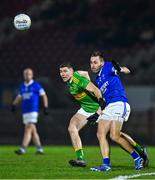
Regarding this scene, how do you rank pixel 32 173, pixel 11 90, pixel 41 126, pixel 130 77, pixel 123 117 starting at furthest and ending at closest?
1. pixel 130 77
2. pixel 11 90
3. pixel 41 126
4. pixel 123 117
5. pixel 32 173

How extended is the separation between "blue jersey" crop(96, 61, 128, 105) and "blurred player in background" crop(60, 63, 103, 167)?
27 cm

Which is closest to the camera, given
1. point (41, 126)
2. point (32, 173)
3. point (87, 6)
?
point (32, 173)

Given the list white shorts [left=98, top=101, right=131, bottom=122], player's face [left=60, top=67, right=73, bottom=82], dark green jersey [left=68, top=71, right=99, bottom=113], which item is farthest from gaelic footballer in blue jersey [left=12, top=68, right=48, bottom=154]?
white shorts [left=98, top=101, right=131, bottom=122]

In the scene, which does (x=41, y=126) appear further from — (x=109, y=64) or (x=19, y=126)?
(x=109, y=64)

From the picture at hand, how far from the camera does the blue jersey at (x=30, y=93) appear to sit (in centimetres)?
1817

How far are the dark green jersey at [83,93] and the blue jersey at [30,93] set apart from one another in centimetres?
557

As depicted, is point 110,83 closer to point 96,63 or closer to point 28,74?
point 96,63

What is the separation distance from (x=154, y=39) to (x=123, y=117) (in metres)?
19.1

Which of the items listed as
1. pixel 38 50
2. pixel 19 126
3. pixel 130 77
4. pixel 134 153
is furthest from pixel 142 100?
pixel 134 153

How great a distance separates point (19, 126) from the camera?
23750 millimetres

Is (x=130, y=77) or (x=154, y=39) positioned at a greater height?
(x=154, y=39)

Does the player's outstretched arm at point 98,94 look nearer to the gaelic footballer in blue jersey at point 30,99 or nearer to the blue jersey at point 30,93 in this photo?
the gaelic footballer in blue jersey at point 30,99

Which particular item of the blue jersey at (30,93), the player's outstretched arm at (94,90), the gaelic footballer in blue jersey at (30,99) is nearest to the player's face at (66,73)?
the player's outstretched arm at (94,90)

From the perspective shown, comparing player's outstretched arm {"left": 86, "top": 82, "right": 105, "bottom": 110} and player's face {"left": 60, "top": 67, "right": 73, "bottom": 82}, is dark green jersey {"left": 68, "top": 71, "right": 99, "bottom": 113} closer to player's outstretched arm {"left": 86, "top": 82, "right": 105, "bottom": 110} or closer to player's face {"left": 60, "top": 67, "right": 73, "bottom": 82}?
player's face {"left": 60, "top": 67, "right": 73, "bottom": 82}
